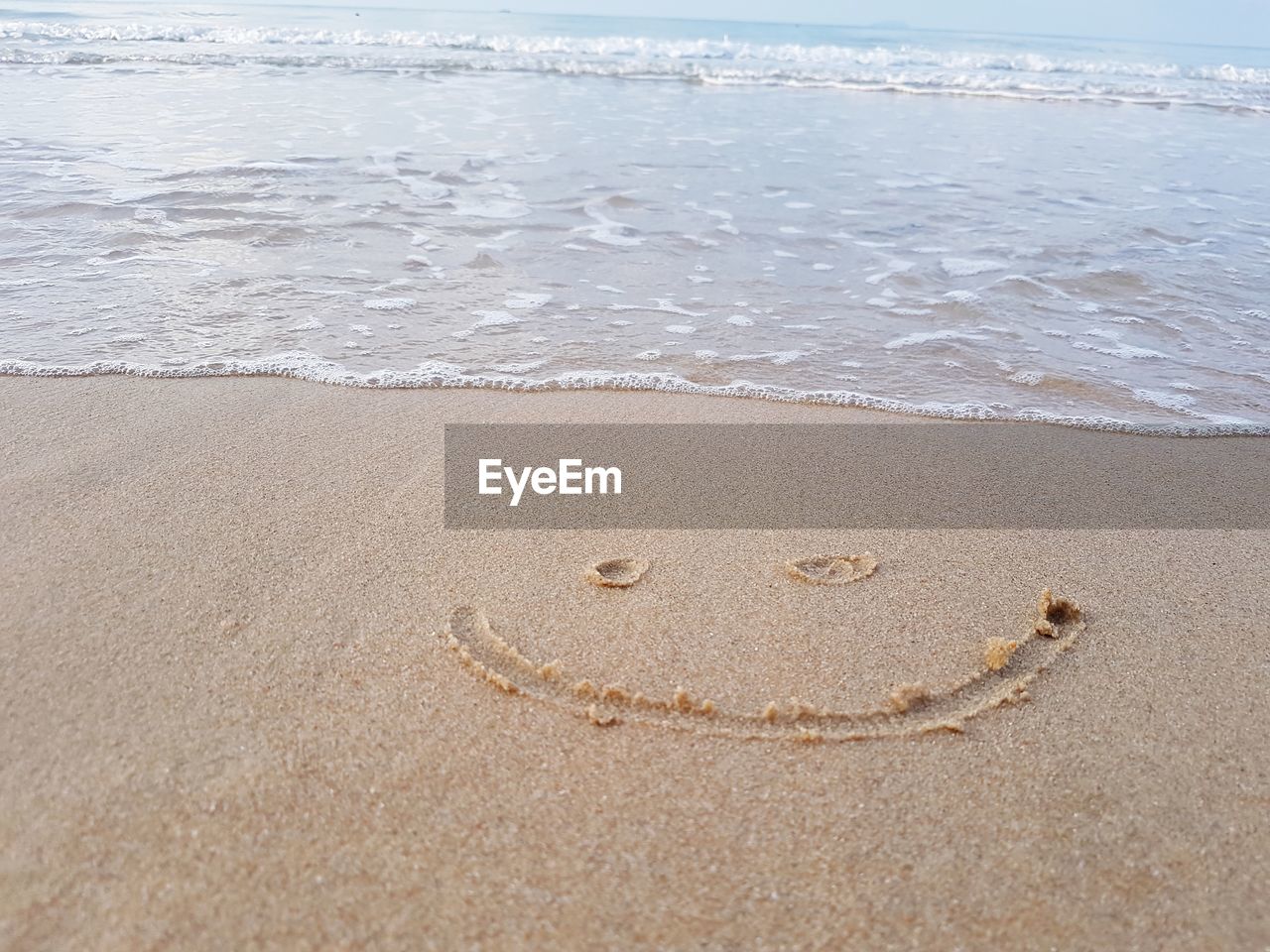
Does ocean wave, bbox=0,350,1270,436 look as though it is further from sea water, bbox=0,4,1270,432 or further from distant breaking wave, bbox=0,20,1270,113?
distant breaking wave, bbox=0,20,1270,113

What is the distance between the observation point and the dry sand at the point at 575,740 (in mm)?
1388

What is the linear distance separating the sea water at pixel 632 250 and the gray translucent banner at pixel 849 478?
0.29 metres

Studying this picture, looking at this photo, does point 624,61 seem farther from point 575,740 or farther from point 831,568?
point 575,740

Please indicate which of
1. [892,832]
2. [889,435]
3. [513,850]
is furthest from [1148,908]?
[889,435]

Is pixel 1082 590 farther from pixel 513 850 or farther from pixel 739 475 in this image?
pixel 513 850

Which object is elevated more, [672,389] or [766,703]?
[672,389]

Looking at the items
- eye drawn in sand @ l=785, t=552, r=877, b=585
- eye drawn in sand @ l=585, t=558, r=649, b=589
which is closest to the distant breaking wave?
eye drawn in sand @ l=585, t=558, r=649, b=589

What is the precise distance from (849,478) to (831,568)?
0.58 metres

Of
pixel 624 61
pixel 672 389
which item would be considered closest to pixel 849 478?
pixel 672 389

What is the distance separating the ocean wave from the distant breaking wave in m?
12.8

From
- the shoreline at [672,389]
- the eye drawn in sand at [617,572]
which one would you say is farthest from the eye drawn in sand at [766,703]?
the shoreline at [672,389]

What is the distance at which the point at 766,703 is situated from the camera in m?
1.87

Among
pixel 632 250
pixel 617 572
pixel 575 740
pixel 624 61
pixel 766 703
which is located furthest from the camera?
pixel 624 61

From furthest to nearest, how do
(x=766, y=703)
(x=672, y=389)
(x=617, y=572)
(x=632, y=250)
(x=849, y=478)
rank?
1. (x=632, y=250)
2. (x=672, y=389)
3. (x=849, y=478)
4. (x=617, y=572)
5. (x=766, y=703)
